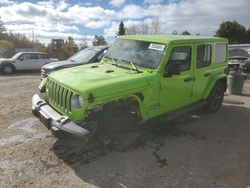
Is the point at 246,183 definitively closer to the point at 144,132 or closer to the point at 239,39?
the point at 144,132

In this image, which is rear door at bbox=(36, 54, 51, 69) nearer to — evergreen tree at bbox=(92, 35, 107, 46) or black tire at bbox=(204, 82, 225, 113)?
black tire at bbox=(204, 82, 225, 113)

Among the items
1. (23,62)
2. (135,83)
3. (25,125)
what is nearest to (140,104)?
(135,83)

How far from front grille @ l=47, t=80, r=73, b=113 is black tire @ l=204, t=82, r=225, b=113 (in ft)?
13.8

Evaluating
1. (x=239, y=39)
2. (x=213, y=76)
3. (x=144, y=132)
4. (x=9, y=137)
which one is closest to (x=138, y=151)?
(x=144, y=132)

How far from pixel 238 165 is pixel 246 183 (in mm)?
598

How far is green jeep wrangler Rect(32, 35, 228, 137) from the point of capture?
4535 mm

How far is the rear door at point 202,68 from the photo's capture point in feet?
21.4

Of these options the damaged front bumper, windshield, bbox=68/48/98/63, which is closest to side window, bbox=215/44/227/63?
the damaged front bumper

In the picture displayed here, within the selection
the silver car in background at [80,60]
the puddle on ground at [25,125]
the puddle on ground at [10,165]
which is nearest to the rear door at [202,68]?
A: the puddle on ground at [25,125]

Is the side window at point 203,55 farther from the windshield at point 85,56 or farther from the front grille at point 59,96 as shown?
the windshield at point 85,56

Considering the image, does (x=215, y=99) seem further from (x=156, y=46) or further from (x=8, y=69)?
(x=8, y=69)

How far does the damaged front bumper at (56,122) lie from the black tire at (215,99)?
4.35 m

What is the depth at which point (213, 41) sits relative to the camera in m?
7.18

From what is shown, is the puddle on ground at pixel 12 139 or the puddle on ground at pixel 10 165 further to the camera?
the puddle on ground at pixel 12 139
